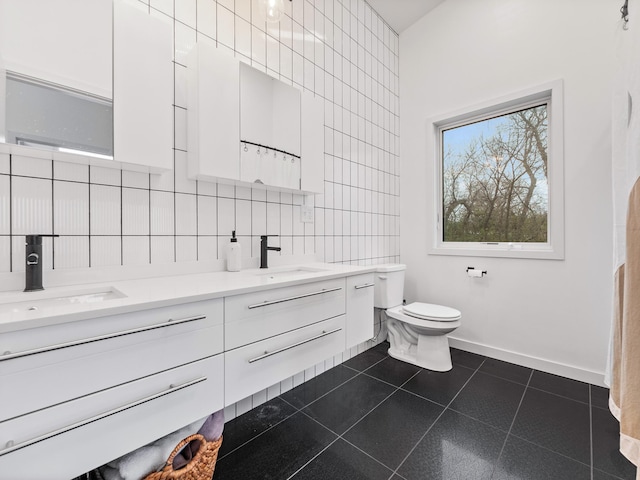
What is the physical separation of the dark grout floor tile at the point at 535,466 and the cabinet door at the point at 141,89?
196 cm

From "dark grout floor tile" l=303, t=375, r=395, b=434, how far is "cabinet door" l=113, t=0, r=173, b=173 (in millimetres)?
1513

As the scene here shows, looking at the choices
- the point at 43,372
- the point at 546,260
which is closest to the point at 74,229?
the point at 43,372

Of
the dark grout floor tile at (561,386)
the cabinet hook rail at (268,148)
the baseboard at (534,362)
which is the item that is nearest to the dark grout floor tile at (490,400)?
the dark grout floor tile at (561,386)

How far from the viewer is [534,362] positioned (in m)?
2.14

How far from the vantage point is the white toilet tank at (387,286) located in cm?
229

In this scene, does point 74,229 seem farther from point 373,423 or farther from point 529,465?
point 529,465

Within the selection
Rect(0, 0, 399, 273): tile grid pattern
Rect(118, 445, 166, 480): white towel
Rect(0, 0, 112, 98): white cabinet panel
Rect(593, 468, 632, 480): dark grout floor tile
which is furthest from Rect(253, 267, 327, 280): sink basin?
Rect(593, 468, 632, 480): dark grout floor tile

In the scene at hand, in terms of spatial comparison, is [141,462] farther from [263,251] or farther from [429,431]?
[429,431]

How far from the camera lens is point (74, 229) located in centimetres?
112

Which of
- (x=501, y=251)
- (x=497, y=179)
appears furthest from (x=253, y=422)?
(x=497, y=179)

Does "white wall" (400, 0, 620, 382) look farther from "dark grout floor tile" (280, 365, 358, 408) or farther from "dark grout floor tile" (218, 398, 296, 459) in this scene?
"dark grout floor tile" (218, 398, 296, 459)

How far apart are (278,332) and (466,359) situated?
1824 mm

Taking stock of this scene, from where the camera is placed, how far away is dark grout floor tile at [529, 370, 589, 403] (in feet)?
5.84

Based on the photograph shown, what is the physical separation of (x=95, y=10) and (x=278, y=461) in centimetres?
195
